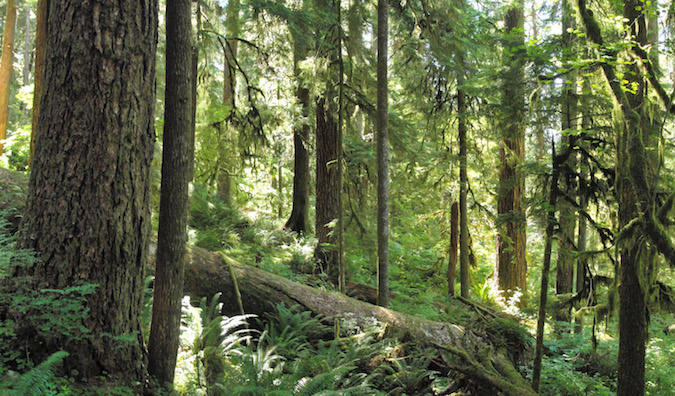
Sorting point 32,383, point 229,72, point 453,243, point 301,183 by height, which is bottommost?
point 32,383

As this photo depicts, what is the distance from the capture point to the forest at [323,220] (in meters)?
3.43

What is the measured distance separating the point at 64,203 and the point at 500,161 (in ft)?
33.6

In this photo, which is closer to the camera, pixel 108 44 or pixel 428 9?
pixel 108 44

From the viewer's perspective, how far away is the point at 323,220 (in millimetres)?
10500

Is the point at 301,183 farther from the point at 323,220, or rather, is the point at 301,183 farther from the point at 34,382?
the point at 34,382

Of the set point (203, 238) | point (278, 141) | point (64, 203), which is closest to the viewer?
point (64, 203)

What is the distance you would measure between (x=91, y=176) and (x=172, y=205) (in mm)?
834

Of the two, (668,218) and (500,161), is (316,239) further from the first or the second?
(668,218)

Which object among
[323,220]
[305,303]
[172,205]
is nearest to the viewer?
[172,205]

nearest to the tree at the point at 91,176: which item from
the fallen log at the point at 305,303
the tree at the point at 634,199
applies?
the fallen log at the point at 305,303

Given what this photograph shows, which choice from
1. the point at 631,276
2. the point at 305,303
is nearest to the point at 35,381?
the point at 305,303

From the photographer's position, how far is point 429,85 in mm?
10281

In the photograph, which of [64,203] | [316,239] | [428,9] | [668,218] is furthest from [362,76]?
[64,203]

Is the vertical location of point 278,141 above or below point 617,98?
above
